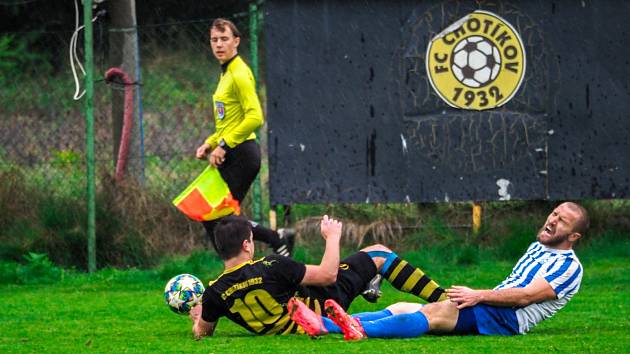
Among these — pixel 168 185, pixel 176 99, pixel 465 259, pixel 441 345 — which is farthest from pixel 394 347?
pixel 176 99

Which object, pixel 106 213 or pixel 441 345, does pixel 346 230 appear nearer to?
pixel 106 213

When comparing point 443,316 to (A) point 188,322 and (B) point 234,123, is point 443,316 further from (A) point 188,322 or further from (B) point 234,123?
(B) point 234,123

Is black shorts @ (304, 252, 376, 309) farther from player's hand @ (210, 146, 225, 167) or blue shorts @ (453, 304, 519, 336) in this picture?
player's hand @ (210, 146, 225, 167)

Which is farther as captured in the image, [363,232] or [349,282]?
[363,232]

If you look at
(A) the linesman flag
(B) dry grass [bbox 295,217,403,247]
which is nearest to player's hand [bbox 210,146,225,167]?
(A) the linesman flag

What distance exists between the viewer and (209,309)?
7.77 metres

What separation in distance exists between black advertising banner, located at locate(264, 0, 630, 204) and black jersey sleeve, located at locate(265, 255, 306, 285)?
3984 mm

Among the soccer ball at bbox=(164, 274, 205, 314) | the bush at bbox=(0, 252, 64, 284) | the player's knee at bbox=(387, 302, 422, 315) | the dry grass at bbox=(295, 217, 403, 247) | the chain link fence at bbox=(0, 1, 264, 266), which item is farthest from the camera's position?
the dry grass at bbox=(295, 217, 403, 247)

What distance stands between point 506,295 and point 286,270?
124 centimetres

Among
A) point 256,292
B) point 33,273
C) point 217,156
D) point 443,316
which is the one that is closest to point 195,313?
point 256,292

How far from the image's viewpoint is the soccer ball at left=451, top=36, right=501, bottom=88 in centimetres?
1154

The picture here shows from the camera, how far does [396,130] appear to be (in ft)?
38.3

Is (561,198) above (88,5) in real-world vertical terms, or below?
below

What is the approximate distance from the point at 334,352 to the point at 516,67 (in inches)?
209
